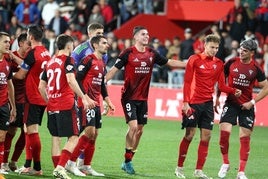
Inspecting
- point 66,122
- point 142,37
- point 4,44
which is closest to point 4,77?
point 4,44

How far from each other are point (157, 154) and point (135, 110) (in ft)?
8.20

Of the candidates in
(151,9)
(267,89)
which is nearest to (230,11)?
(151,9)

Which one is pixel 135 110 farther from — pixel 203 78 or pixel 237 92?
pixel 237 92

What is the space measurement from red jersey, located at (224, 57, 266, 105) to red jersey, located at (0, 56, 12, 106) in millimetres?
3717

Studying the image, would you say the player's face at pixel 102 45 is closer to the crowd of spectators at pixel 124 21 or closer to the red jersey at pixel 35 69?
the red jersey at pixel 35 69

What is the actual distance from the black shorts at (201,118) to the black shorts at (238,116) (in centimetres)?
44

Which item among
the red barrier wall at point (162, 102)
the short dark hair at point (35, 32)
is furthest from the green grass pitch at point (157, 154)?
the short dark hair at point (35, 32)

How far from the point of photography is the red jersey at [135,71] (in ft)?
46.7

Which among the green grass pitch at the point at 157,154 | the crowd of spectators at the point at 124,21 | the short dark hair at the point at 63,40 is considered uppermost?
the crowd of spectators at the point at 124,21

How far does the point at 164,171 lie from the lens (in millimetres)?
14258

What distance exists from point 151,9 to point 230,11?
4120mm

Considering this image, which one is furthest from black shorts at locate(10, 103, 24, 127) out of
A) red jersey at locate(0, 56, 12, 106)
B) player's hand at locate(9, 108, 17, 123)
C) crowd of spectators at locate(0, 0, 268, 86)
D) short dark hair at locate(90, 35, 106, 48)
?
crowd of spectators at locate(0, 0, 268, 86)

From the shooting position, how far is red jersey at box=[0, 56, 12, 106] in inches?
499

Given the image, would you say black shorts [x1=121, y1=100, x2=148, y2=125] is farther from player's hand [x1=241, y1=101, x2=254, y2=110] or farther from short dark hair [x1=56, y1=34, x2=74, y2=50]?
short dark hair [x1=56, y1=34, x2=74, y2=50]
